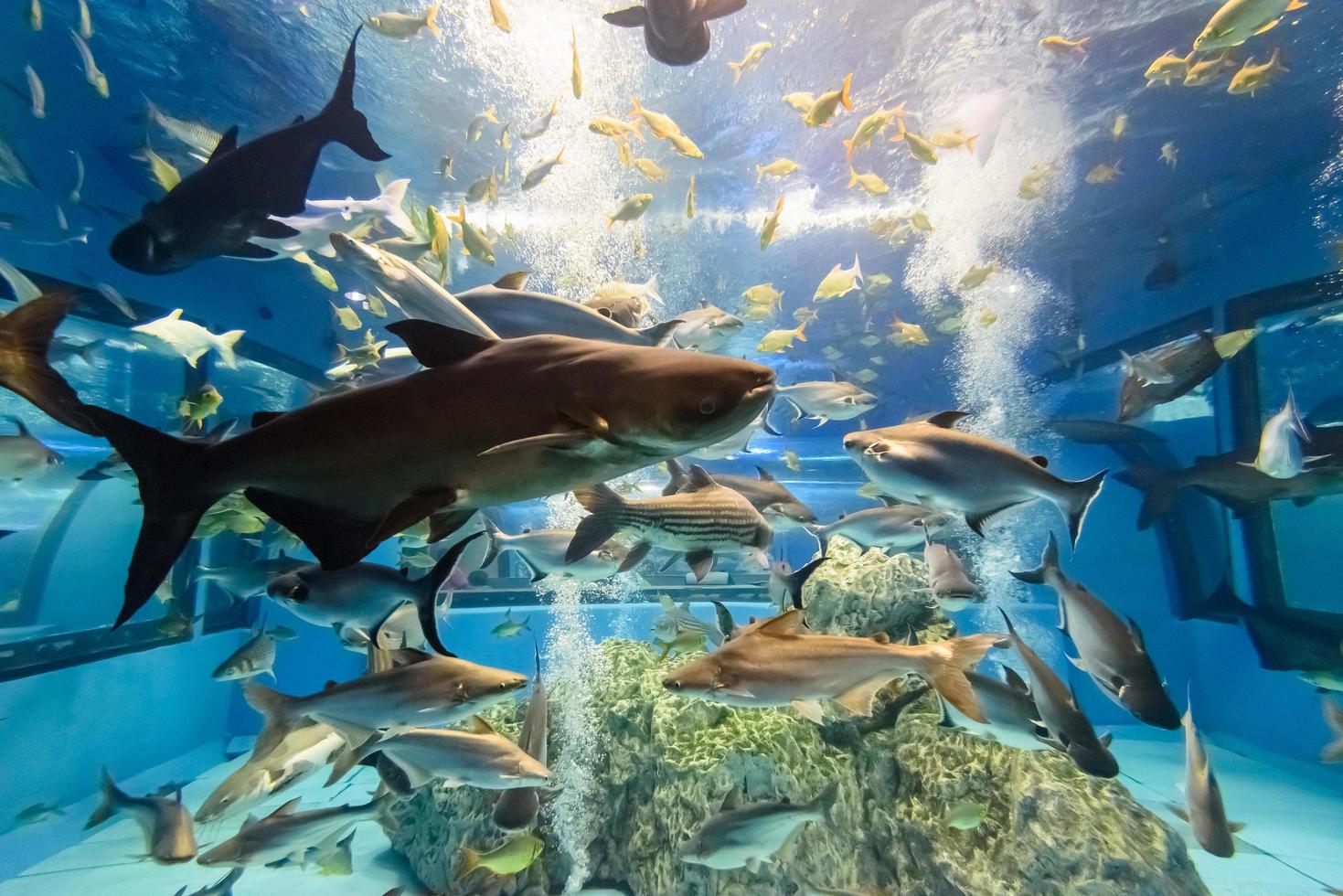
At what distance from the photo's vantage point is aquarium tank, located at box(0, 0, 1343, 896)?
8.96ft

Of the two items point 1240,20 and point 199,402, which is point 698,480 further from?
point 1240,20

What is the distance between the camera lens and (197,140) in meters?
7.95

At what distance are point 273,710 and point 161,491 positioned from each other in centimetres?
226

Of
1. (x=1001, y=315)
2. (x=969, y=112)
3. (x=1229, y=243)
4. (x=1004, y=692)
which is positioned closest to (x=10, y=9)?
(x=1004, y=692)

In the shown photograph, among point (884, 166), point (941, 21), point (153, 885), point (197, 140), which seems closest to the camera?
point (153, 885)

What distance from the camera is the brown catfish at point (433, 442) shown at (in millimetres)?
1243

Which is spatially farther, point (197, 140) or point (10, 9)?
point (197, 140)

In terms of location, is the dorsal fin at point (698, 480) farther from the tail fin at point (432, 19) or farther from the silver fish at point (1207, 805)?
the tail fin at point (432, 19)

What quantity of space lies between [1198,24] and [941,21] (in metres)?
3.65

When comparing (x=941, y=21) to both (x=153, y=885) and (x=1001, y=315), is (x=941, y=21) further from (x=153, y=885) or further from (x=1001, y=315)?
(x=153, y=885)

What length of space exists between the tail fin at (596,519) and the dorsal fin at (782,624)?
1.05m

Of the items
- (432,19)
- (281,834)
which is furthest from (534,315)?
(432,19)

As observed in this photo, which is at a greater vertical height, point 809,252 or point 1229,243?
point 809,252

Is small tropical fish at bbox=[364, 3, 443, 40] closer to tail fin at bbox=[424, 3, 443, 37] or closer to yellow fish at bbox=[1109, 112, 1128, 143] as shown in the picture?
tail fin at bbox=[424, 3, 443, 37]
